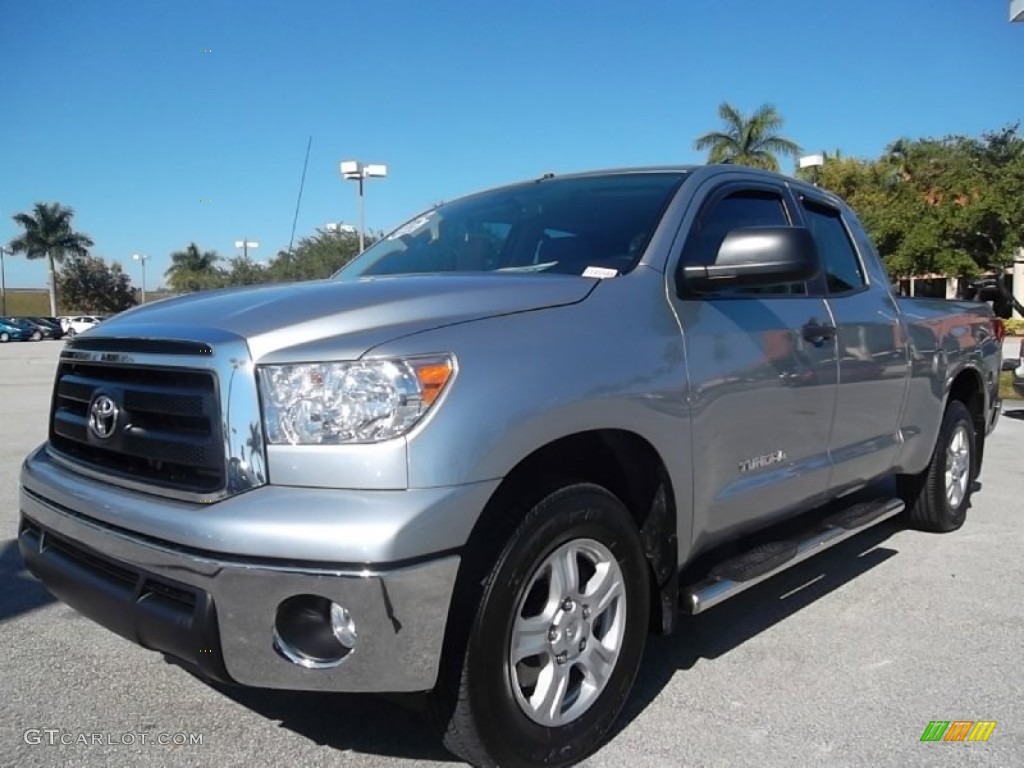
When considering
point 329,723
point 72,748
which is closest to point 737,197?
point 329,723

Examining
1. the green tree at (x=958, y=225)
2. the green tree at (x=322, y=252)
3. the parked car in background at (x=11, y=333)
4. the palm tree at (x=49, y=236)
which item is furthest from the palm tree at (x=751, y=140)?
the palm tree at (x=49, y=236)

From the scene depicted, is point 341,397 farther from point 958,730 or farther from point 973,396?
point 973,396

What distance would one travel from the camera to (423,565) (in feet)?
6.86

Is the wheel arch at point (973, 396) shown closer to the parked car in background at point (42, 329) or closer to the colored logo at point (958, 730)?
the colored logo at point (958, 730)

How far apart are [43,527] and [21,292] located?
428 ft

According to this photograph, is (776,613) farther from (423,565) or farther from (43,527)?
(43,527)

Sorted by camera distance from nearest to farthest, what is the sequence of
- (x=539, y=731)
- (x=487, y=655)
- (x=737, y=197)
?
(x=487, y=655)
(x=539, y=731)
(x=737, y=197)

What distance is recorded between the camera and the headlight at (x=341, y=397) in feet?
7.04

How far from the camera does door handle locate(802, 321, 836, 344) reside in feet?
11.5

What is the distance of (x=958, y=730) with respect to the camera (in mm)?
2826

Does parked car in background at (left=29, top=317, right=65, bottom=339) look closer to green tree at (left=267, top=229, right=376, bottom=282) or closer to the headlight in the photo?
green tree at (left=267, top=229, right=376, bottom=282)

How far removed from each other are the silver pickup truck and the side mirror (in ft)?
0.04
